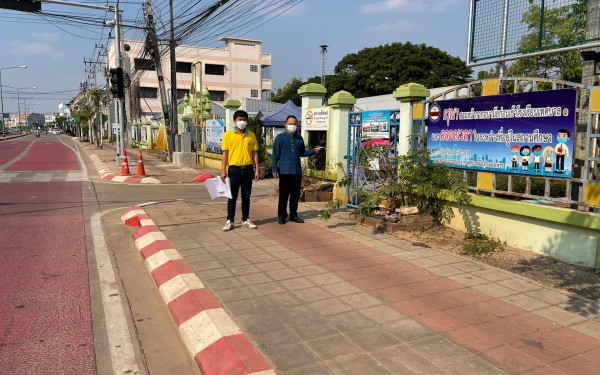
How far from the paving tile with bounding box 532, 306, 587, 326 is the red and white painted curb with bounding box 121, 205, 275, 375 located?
7.98 feet

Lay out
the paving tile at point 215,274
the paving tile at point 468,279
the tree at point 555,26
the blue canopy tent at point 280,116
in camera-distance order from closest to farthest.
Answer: the paving tile at point 468,279, the paving tile at point 215,274, the tree at point 555,26, the blue canopy tent at point 280,116

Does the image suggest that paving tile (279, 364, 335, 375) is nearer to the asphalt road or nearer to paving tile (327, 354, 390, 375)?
paving tile (327, 354, 390, 375)

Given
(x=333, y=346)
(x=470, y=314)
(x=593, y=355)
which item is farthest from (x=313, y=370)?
(x=593, y=355)

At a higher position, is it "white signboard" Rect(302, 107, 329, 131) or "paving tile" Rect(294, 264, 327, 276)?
"white signboard" Rect(302, 107, 329, 131)

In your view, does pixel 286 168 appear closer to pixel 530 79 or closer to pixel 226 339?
pixel 530 79

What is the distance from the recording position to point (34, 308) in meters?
4.11

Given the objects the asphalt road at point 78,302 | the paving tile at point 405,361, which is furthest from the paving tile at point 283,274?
the paving tile at point 405,361

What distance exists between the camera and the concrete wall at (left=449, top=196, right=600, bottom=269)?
16.0 feet

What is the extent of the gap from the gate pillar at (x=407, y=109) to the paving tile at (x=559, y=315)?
12.3 feet

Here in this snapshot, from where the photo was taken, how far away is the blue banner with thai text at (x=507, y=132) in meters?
5.16

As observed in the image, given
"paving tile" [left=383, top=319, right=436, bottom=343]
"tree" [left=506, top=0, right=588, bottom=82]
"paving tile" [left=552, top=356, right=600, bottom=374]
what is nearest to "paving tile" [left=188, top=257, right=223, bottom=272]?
"paving tile" [left=383, top=319, right=436, bottom=343]

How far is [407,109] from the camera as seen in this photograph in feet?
23.7

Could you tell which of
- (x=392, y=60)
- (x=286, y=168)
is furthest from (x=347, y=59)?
(x=286, y=168)

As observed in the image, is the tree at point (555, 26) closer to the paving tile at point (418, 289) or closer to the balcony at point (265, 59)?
the paving tile at point (418, 289)
